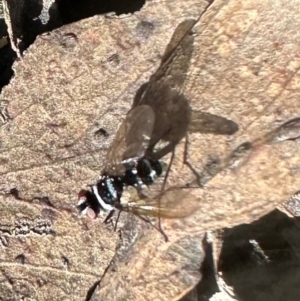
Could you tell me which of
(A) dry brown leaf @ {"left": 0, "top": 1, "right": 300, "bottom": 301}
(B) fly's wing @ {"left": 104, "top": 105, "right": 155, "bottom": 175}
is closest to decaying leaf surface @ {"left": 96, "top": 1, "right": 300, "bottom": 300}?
(A) dry brown leaf @ {"left": 0, "top": 1, "right": 300, "bottom": 301}

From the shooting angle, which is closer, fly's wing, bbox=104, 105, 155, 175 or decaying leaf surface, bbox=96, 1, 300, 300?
decaying leaf surface, bbox=96, 1, 300, 300

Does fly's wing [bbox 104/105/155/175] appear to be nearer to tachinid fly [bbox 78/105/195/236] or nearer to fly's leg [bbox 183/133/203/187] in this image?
tachinid fly [bbox 78/105/195/236]

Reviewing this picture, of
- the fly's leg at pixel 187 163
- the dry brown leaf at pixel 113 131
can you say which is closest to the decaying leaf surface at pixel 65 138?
the dry brown leaf at pixel 113 131

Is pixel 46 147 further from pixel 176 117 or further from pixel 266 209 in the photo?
pixel 266 209

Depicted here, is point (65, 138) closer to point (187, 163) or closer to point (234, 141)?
point (187, 163)

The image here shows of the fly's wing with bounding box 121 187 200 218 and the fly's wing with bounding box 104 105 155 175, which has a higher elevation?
the fly's wing with bounding box 104 105 155 175


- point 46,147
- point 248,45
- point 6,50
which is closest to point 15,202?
point 46,147
